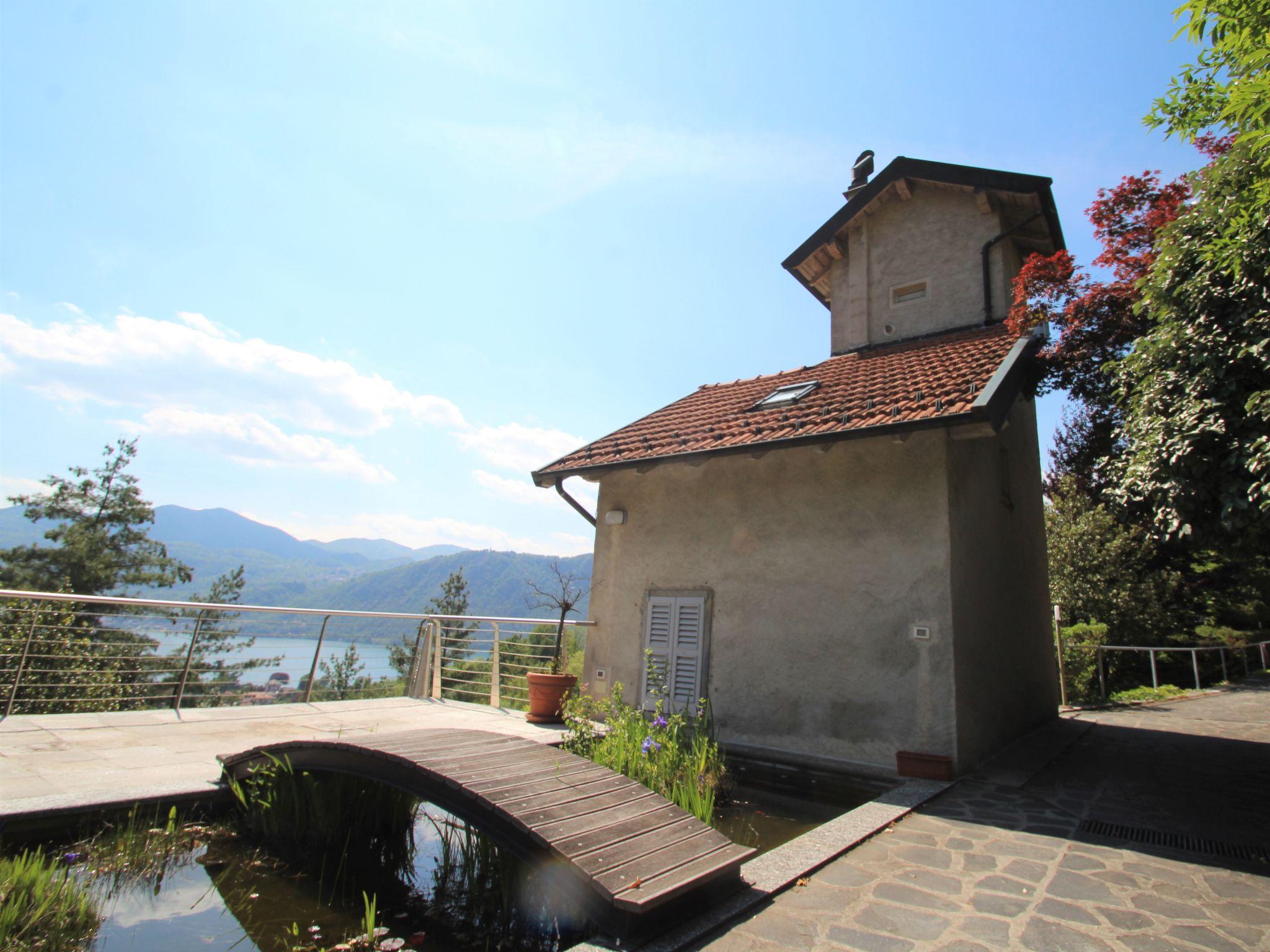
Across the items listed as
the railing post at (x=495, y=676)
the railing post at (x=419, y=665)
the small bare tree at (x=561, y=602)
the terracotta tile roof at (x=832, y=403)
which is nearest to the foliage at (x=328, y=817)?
the small bare tree at (x=561, y=602)

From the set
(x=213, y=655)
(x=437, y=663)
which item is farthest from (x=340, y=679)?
(x=213, y=655)

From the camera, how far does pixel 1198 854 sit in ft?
12.4

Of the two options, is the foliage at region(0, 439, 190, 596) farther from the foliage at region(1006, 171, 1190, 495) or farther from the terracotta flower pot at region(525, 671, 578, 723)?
the foliage at region(1006, 171, 1190, 495)

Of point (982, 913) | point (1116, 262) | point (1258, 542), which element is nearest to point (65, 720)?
point (982, 913)

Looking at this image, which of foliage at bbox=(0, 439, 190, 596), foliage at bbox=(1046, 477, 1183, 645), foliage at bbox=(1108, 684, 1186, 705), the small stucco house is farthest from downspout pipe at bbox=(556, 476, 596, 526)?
foliage at bbox=(0, 439, 190, 596)

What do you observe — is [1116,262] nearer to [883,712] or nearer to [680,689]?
[883,712]

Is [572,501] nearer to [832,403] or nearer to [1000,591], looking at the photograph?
[832,403]

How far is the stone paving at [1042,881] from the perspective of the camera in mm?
2680

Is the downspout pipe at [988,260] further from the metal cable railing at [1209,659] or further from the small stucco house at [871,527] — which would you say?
the metal cable railing at [1209,659]

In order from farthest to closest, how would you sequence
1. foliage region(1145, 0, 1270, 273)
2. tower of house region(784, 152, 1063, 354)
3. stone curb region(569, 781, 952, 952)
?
1. tower of house region(784, 152, 1063, 354)
2. foliage region(1145, 0, 1270, 273)
3. stone curb region(569, 781, 952, 952)

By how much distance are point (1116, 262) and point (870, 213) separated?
3972mm

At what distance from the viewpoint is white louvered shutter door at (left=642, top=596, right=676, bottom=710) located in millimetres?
7402

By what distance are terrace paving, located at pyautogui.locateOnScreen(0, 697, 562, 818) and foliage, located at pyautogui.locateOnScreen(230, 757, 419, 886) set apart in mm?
361

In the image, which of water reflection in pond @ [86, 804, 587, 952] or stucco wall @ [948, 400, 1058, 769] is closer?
water reflection in pond @ [86, 804, 587, 952]
